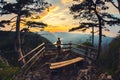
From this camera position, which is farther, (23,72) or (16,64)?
(16,64)

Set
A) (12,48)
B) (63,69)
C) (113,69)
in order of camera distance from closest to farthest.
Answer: (113,69) → (63,69) → (12,48)

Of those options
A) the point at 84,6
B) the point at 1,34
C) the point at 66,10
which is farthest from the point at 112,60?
the point at 66,10

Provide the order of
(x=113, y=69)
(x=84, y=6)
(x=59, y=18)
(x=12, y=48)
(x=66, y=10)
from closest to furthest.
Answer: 1. (x=113, y=69)
2. (x=84, y=6)
3. (x=12, y=48)
4. (x=59, y=18)
5. (x=66, y=10)

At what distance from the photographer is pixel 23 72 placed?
845 inches

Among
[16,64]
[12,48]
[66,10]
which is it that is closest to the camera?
[16,64]

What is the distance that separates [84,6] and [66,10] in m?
51.7

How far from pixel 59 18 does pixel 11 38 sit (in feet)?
135

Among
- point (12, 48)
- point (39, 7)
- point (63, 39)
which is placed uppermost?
point (39, 7)

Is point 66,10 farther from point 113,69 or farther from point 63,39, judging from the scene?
point 113,69

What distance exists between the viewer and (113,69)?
1916 centimetres

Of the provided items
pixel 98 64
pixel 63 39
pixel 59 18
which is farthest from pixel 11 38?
pixel 59 18

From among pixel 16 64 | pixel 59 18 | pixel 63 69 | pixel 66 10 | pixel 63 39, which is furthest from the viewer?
pixel 66 10

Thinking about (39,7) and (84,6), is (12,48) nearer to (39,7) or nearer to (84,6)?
(39,7)

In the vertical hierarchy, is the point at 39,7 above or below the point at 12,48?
above
